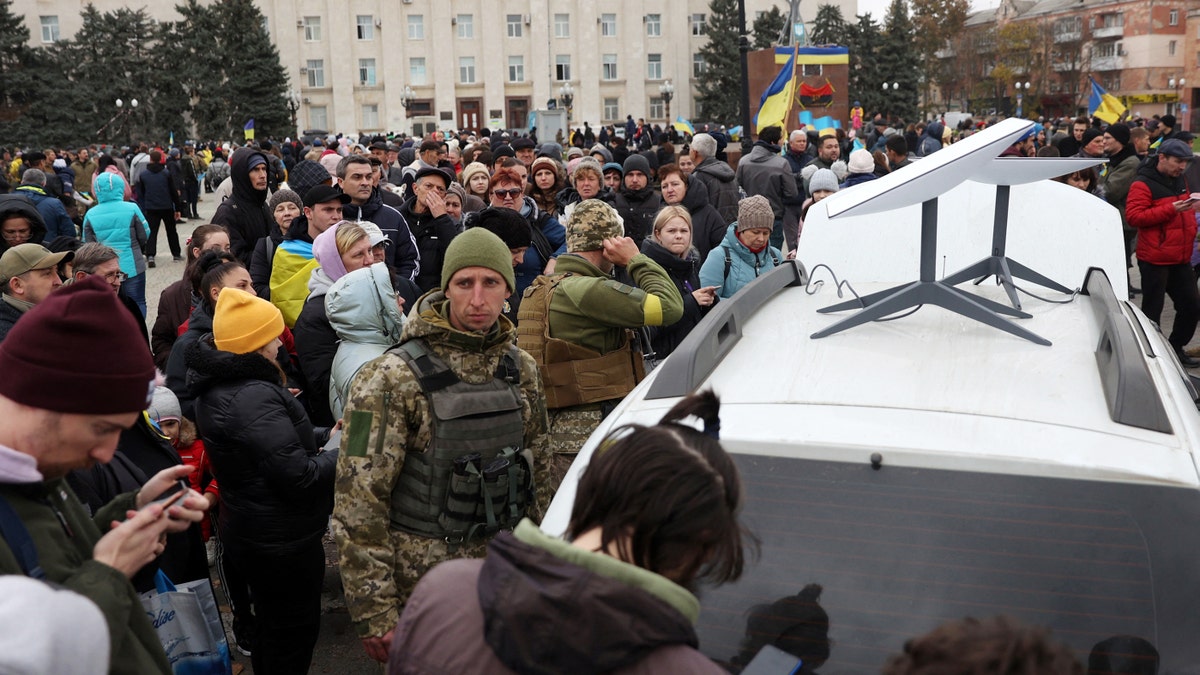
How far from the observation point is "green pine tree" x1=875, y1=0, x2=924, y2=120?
6706 centimetres

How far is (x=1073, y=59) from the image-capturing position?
65.4 meters

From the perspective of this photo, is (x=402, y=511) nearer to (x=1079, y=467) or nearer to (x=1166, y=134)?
(x=1079, y=467)

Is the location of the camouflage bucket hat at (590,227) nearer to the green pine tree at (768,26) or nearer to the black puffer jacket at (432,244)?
the black puffer jacket at (432,244)

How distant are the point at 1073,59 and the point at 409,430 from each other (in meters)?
71.6

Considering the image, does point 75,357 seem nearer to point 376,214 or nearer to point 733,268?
point 733,268

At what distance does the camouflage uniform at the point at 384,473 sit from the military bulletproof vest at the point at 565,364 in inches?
42.2

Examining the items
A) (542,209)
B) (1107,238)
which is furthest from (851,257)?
(542,209)

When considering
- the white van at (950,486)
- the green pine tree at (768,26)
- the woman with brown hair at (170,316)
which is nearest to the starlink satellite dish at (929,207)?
the white van at (950,486)

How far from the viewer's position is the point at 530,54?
243 feet

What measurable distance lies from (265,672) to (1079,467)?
3179mm

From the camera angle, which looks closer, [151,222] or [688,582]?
[688,582]

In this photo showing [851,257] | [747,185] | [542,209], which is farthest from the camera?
[747,185]

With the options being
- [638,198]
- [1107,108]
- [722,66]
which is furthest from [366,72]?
[638,198]

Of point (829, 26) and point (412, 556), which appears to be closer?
point (412, 556)
